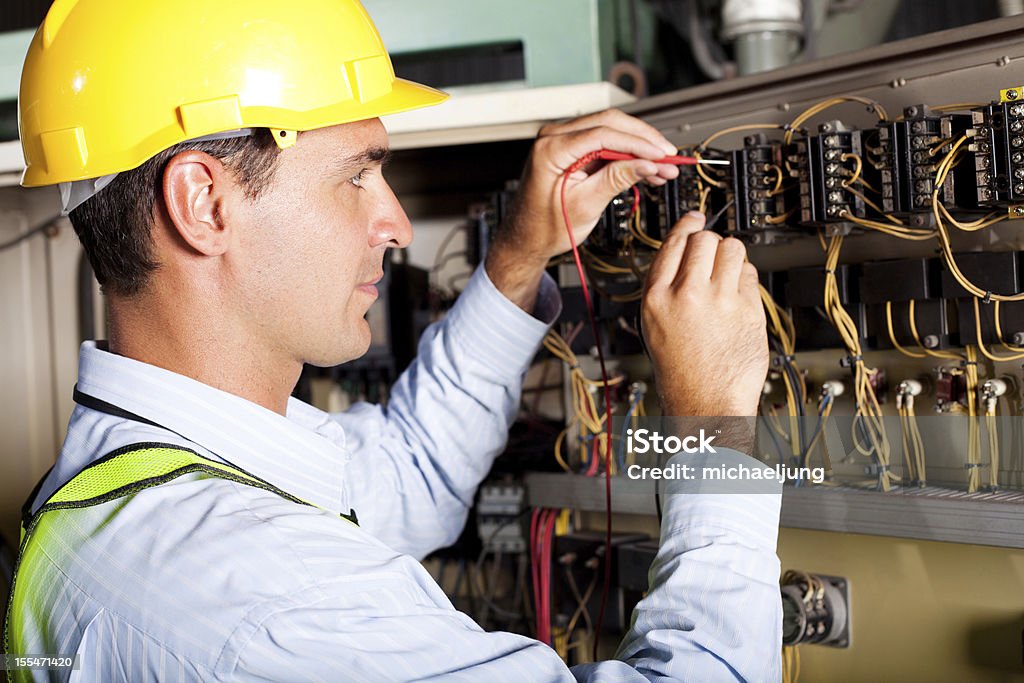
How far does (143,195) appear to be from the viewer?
3.21ft

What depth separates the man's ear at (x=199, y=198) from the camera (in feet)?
3.12

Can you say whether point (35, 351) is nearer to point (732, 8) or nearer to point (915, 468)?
point (732, 8)

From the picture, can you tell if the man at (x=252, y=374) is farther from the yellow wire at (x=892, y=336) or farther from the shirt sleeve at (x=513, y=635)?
the yellow wire at (x=892, y=336)

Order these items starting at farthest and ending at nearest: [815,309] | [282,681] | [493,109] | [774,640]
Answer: [493,109] → [815,309] → [774,640] → [282,681]

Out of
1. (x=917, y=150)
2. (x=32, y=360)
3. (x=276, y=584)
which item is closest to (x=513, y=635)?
(x=276, y=584)

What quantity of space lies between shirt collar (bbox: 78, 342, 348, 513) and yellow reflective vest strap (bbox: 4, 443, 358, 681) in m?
0.07

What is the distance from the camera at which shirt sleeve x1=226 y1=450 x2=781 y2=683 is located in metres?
0.78

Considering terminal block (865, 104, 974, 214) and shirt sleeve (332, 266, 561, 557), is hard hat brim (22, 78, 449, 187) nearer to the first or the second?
shirt sleeve (332, 266, 561, 557)

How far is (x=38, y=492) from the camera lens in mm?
1030

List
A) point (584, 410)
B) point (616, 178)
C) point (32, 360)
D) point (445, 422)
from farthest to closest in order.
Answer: point (32, 360) < point (584, 410) < point (445, 422) < point (616, 178)

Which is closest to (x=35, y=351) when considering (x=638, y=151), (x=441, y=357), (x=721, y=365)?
(x=441, y=357)

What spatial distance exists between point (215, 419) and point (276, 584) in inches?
9.4

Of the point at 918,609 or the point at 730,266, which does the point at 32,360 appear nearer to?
the point at 730,266

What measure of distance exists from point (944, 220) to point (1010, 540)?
352mm
